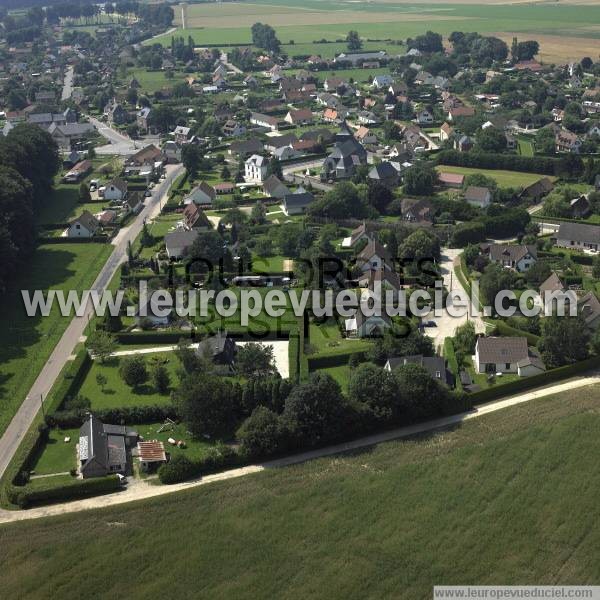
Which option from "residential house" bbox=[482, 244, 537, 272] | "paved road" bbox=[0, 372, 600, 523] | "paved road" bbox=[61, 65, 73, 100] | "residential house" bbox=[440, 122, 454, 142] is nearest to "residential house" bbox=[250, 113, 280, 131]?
"residential house" bbox=[440, 122, 454, 142]

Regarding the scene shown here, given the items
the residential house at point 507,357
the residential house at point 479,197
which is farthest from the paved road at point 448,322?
the residential house at point 479,197

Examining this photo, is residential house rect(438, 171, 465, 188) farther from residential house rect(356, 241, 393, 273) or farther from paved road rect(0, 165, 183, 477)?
paved road rect(0, 165, 183, 477)

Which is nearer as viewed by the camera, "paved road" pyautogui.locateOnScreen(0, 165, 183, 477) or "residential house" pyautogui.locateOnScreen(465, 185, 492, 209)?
"paved road" pyautogui.locateOnScreen(0, 165, 183, 477)

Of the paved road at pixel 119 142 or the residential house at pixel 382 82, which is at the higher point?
the residential house at pixel 382 82

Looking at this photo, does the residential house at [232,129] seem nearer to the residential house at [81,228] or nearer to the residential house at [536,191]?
the residential house at [81,228]

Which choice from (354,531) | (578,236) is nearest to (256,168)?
(578,236)

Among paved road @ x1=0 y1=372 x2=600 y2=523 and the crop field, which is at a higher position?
the crop field
